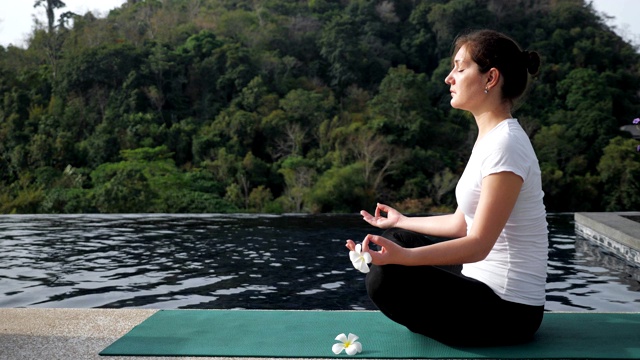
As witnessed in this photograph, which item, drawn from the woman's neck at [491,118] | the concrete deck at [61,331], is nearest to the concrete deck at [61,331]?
the concrete deck at [61,331]

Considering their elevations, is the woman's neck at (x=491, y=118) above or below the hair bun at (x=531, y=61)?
below

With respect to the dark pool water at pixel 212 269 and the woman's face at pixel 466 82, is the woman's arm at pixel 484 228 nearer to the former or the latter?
the woman's face at pixel 466 82

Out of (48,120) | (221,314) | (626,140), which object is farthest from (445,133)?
(221,314)

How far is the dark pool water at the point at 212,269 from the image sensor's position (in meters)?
5.28

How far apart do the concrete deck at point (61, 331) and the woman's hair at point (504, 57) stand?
1207 mm

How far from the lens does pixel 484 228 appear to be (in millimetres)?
1968

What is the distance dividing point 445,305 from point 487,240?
0.25 m

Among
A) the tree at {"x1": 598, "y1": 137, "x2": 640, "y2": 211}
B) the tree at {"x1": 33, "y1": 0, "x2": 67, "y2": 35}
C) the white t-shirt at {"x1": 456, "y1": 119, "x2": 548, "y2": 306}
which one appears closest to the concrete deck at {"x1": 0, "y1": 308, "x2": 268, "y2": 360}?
the white t-shirt at {"x1": 456, "y1": 119, "x2": 548, "y2": 306}

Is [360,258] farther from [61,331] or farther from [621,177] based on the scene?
[621,177]

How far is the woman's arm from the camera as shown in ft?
6.45

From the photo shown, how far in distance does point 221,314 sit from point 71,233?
7780mm

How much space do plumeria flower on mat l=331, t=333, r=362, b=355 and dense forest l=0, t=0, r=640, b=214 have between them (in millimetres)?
17362

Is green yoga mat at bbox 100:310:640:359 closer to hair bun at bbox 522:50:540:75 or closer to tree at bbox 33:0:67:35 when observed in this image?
hair bun at bbox 522:50:540:75

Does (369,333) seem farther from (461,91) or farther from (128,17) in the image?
(128,17)
